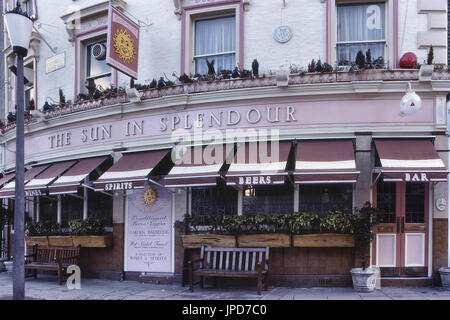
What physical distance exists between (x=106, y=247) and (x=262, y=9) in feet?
23.5

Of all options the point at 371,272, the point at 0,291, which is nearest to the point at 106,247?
the point at 0,291

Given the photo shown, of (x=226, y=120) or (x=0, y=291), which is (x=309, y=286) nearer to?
(x=226, y=120)

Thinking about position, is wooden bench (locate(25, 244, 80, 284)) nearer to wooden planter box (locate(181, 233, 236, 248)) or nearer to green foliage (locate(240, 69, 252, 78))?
wooden planter box (locate(181, 233, 236, 248))

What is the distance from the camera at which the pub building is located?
10.4 metres

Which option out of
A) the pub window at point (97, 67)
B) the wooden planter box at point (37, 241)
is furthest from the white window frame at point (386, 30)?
the wooden planter box at point (37, 241)

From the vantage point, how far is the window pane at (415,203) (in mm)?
10516

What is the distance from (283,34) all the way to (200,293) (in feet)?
20.4

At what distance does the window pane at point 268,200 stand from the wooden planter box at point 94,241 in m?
3.69

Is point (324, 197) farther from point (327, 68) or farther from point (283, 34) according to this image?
point (283, 34)

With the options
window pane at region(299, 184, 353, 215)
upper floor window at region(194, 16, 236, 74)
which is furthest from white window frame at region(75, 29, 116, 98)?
window pane at region(299, 184, 353, 215)

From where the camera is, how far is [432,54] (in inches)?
412

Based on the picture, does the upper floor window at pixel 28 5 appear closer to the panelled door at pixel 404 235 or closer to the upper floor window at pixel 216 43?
the upper floor window at pixel 216 43

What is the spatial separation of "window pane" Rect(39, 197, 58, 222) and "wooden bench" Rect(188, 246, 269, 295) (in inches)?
217
